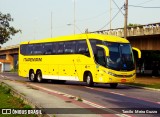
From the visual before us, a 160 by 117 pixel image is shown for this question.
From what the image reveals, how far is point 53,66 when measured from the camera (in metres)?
32.3

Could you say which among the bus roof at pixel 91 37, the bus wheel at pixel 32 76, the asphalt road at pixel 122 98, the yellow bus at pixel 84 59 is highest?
the bus roof at pixel 91 37

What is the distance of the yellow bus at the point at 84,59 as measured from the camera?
26.1 metres

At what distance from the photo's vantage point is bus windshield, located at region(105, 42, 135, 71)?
26.0m

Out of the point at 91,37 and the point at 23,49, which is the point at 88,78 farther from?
the point at 23,49

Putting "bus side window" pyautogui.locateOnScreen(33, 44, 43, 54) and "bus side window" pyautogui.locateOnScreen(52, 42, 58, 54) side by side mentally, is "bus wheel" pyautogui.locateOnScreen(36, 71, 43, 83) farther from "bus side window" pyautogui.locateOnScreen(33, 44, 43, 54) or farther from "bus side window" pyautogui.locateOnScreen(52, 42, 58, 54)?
"bus side window" pyautogui.locateOnScreen(52, 42, 58, 54)

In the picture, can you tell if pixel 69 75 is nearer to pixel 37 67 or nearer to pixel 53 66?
pixel 53 66

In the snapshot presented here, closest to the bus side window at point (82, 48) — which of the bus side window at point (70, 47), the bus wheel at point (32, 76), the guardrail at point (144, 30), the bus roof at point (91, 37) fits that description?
the bus roof at point (91, 37)

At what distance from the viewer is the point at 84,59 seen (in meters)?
28.2

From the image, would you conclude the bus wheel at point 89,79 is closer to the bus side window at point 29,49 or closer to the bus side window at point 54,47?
the bus side window at point 54,47

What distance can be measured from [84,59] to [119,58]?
302cm

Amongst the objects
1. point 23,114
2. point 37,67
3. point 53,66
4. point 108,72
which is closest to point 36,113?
point 23,114

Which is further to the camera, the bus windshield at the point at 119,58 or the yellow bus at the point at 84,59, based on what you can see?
the yellow bus at the point at 84,59

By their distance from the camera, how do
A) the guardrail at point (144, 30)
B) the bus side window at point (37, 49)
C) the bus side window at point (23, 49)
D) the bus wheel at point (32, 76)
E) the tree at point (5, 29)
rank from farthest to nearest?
the guardrail at point (144, 30) < the bus side window at point (23, 49) < the bus wheel at point (32, 76) < the bus side window at point (37, 49) < the tree at point (5, 29)

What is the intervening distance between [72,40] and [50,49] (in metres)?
3.53
